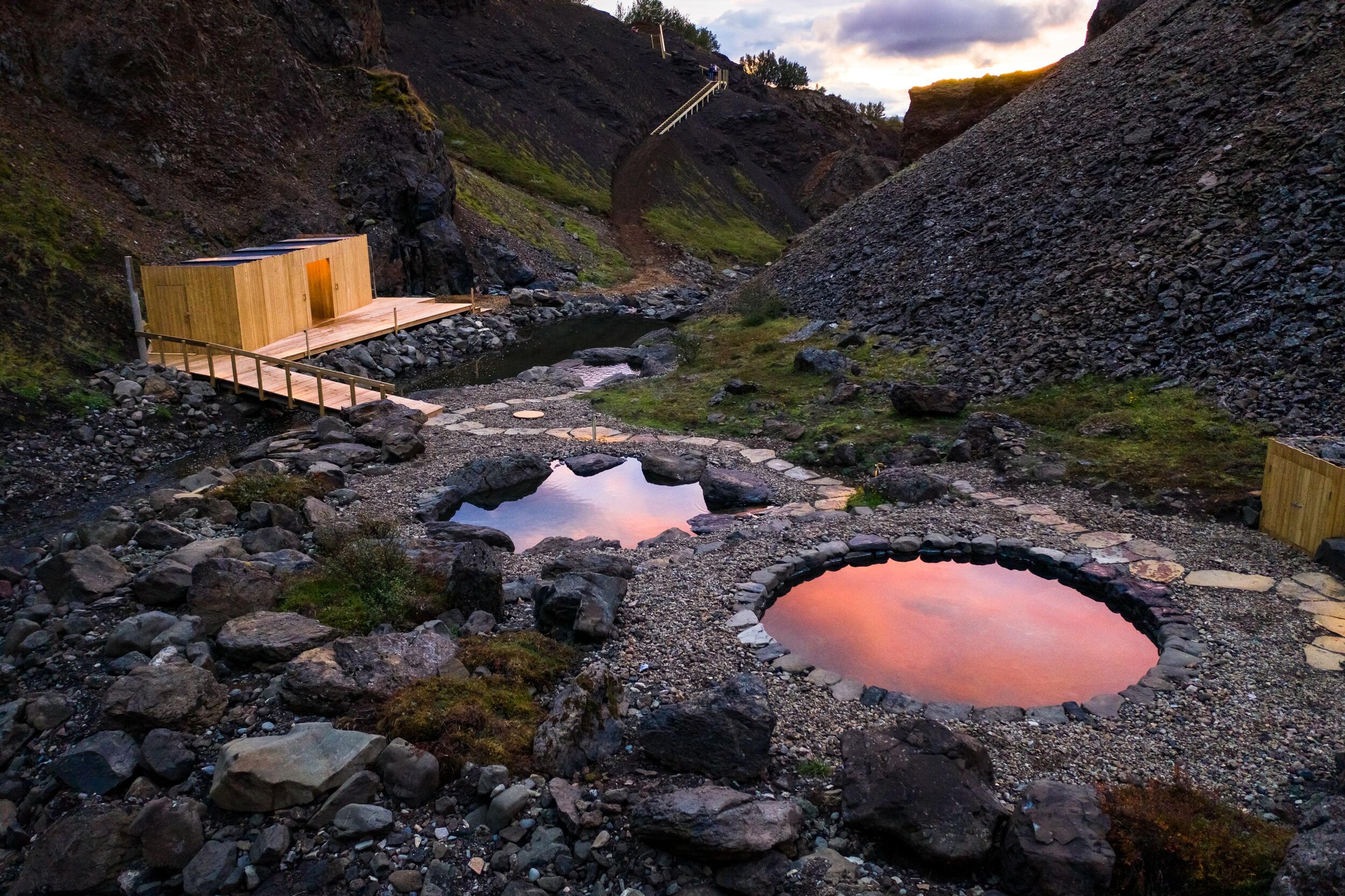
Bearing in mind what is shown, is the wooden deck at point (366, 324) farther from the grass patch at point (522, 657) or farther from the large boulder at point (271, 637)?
the grass patch at point (522, 657)

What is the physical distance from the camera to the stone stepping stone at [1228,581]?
418 inches

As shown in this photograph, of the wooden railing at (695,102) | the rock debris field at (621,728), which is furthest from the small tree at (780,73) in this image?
the rock debris field at (621,728)

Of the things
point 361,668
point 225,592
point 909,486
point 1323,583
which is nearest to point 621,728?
point 361,668

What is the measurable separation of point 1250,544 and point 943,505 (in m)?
3.97

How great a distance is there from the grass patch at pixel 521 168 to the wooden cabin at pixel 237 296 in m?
27.1

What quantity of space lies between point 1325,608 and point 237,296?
2300 cm

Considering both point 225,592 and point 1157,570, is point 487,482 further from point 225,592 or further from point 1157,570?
point 1157,570

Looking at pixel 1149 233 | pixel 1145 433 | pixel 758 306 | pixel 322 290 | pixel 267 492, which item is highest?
pixel 1149 233

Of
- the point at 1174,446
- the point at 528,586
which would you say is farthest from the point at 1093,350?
the point at 528,586

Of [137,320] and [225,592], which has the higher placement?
[137,320]

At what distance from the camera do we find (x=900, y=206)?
1264 inches

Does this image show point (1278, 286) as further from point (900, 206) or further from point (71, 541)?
point (71, 541)

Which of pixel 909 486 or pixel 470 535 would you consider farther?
pixel 909 486

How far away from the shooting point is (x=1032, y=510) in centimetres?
1348
